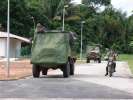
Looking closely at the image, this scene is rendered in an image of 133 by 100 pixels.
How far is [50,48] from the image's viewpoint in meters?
30.3

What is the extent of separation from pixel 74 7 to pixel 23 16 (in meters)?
14.1

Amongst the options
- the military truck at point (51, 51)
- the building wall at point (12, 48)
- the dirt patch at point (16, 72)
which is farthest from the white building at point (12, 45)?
the military truck at point (51, 51)

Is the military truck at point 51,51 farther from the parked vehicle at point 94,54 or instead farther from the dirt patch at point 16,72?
the parked vehicle at point 94,54

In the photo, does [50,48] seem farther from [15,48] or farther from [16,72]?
[15,48]

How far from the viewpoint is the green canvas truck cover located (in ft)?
98.5

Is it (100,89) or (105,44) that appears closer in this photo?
(100,89)

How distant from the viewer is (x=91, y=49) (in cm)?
6944

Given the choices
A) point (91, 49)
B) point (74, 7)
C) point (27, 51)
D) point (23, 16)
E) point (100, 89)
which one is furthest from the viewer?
point (74, 7)

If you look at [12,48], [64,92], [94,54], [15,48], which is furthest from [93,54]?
[64,92]

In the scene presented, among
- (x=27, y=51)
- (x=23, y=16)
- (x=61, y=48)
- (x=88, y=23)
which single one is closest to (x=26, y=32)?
(x=23, y=16)

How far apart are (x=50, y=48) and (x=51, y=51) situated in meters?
0.19

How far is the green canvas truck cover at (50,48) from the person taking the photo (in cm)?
3002

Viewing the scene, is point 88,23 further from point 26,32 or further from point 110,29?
point 26,32

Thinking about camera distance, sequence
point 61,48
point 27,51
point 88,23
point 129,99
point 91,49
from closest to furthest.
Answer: point 129,99 < point 61,48 < point 91,49 < point 27,51 < point 88,23
